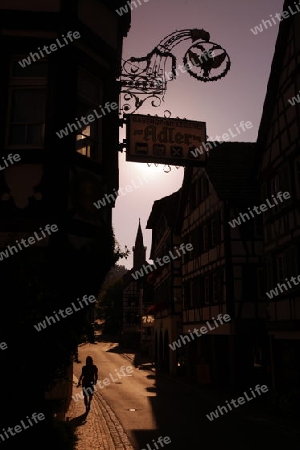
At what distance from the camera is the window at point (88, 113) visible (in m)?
7.14

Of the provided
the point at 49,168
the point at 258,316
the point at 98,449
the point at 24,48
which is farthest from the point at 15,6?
the point at 258,316

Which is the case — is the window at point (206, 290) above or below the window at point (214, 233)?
below

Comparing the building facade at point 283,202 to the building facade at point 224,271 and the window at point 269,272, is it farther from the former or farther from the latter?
the building facade at point 224,271

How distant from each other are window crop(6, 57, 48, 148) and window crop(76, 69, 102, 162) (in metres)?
0.59

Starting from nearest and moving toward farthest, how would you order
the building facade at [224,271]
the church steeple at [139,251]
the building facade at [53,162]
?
the building facade at [53,162] → the building facade at [224,271] → the church steeple at [139,251]

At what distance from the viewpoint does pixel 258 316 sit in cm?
2238

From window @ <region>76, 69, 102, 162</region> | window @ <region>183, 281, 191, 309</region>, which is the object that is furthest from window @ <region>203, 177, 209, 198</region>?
window @ <region>76, 69, 102, 162</region>

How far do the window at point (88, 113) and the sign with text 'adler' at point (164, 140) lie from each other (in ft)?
1.75

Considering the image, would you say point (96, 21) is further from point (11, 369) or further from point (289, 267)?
point (289, 267)

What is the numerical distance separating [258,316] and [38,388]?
714 inches

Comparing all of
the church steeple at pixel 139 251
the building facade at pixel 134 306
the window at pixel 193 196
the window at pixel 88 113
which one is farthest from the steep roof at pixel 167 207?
the church steeple at pixel 139 251

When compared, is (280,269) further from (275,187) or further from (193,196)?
(193,196)

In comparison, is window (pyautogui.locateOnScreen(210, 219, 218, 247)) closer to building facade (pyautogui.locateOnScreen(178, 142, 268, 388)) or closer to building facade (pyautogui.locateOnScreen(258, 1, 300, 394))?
building facade (pyautogui.locateOnScreen(178, 142, 268, 388))

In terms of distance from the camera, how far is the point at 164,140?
7.72m
